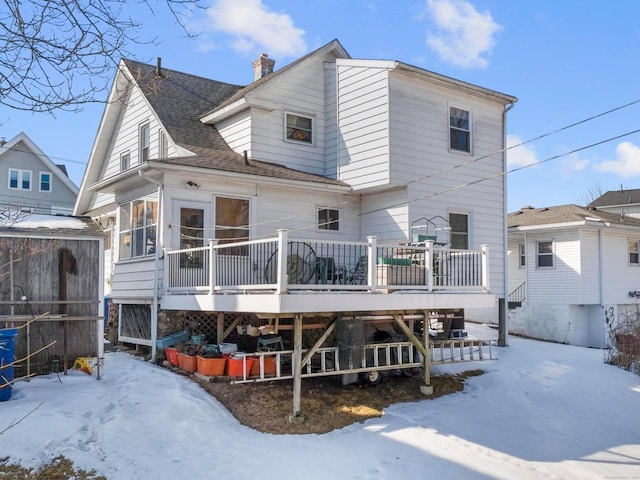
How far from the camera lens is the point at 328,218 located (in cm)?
1414

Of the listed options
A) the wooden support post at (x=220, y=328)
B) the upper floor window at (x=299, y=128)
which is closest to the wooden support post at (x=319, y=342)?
the wooden support post at (x=220, y=328)

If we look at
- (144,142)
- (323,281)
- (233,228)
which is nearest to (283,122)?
(233,228)

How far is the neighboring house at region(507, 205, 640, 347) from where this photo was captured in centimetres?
1991

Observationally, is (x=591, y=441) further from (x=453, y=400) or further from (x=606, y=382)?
(x=606, y=382)

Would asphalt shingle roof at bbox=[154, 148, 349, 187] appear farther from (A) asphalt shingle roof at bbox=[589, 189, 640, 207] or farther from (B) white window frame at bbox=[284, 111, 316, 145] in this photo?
(A) asphalt shingle roof at bbox=[589, 189, 640, 207]

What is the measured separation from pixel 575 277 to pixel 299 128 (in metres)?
11.7

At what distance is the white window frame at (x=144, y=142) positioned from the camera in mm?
15622

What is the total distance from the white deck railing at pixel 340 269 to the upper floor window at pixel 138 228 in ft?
3.56

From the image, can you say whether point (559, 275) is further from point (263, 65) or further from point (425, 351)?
point (263, 65)

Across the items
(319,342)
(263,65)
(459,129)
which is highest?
(263,65)

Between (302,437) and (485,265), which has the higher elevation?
(485,265)

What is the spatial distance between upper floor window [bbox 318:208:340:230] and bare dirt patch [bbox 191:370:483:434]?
4.25 metres

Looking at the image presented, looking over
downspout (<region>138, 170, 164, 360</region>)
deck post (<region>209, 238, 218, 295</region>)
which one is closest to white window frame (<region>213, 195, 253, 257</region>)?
downspout (<region>138, 170, 164, 360</region>)

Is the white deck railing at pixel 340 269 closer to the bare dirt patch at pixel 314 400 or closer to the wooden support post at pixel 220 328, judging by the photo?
the wooden support post at pixel 220 328
